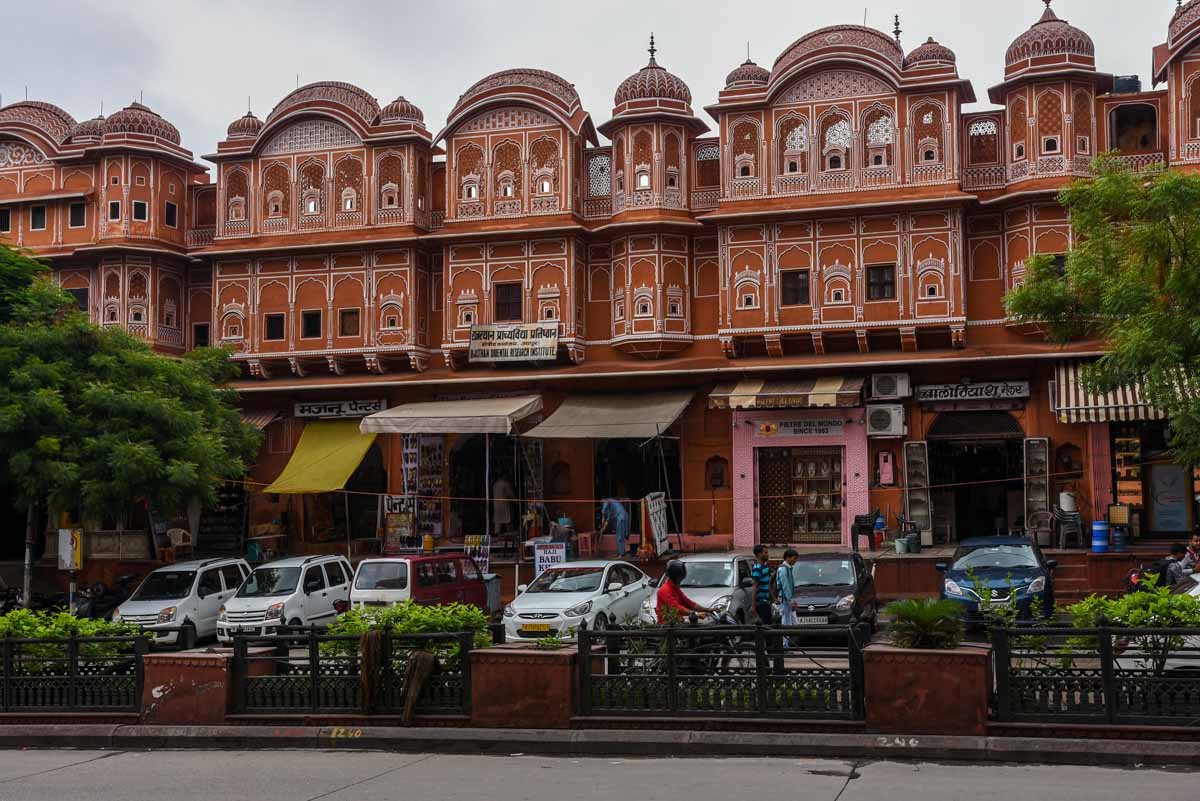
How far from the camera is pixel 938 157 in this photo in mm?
26328

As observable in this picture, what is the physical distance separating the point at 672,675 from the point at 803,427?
16375 mm

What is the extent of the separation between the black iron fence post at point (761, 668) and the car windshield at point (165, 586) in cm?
1306

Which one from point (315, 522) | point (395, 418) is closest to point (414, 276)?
point (395, 418)

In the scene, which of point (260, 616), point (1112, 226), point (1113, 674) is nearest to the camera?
point (1113, 674)

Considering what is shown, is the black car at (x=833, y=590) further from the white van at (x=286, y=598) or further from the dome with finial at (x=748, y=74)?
the dome with finial at (x=748, y=74)

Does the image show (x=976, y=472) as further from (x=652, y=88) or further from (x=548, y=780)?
(x=548, y=780)

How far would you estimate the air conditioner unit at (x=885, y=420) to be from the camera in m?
26.0

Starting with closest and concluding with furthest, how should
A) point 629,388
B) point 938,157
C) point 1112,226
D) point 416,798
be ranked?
point 416,798 → point 1112,226 → point 938,157 → point 629,388

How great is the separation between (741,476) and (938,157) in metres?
8.02

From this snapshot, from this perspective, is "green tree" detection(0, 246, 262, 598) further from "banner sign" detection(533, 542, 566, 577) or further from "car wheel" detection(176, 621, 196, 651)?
"car wheel" detection(176, 621, 196, 651)

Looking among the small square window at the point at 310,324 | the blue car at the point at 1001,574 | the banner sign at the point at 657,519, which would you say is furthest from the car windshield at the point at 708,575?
the small square window at the point at 310,324

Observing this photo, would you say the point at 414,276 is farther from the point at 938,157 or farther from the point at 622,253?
the point at 938,157

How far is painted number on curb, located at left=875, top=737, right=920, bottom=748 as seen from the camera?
10.1 meters

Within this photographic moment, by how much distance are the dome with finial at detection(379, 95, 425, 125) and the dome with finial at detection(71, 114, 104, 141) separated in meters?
7.51
